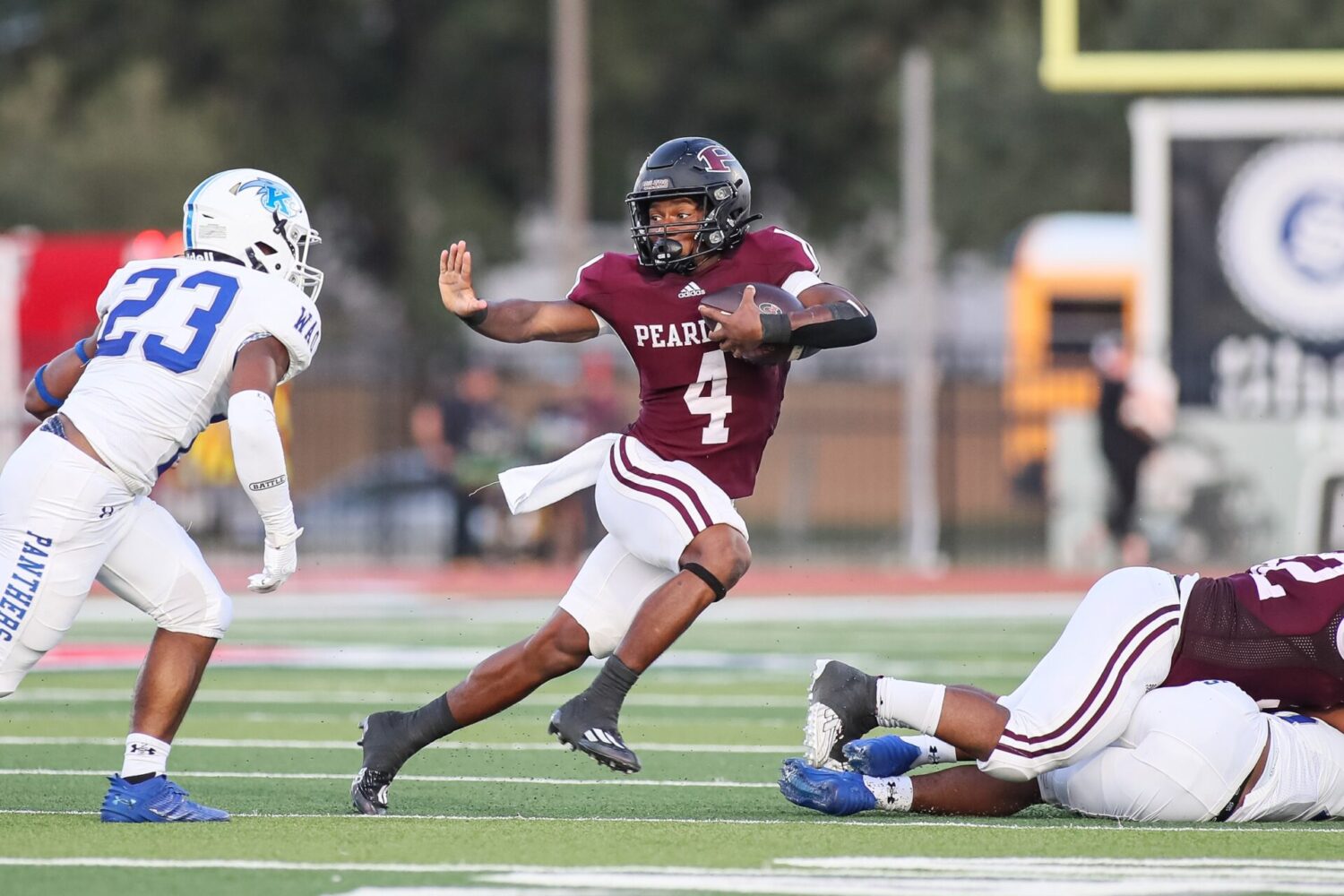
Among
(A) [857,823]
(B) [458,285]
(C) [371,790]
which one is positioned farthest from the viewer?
(B) [458,285]

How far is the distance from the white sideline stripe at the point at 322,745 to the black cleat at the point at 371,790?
5.24 feet

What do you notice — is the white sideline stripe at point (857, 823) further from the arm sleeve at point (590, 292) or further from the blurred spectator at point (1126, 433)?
the blurred spectator at point (1126, 433)

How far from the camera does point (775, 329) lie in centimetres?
553

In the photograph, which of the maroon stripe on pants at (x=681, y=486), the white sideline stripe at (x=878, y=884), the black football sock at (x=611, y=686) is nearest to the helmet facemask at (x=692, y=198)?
the maroon stripe on pants at (x=681, y=486)

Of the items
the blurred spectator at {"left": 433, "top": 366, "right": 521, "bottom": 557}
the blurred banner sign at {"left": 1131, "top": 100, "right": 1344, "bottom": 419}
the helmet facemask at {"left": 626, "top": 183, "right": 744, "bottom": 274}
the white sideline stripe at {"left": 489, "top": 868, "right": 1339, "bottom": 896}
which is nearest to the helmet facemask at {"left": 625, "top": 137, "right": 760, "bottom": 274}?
the helmet facemask at {"left": 626, "top": 183, "right": 744, "bottom": 274}

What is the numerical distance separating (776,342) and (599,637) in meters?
0.94

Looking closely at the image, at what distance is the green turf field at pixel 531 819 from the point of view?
4.50 m

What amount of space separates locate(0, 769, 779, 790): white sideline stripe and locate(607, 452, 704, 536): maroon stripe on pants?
3.49 ft

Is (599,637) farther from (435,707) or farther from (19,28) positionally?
(19,28)

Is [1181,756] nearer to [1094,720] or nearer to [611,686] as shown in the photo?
[1094,720]

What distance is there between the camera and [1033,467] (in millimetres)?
19578

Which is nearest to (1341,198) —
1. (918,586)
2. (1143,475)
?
(1143,475)

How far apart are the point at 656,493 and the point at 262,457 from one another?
1070mm

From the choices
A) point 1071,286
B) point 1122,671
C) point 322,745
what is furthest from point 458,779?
point 1071,286
